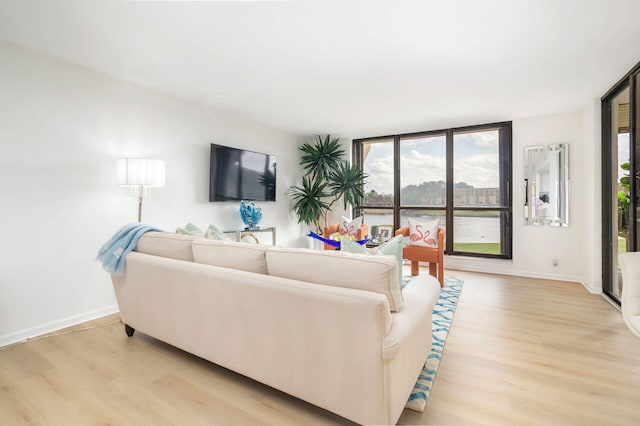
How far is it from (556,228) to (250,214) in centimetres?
435

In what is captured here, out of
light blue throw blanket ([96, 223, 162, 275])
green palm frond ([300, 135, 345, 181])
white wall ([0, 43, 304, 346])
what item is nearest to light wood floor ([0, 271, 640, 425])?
white wall ([0, 43, 304, 346])

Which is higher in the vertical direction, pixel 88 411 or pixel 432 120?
pixel 432 120

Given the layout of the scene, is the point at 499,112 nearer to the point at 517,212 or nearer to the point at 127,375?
the point at 517,212

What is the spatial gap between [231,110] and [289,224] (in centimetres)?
224

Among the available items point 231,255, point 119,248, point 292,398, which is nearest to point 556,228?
point 292,398

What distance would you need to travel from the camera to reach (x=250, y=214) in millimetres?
4555

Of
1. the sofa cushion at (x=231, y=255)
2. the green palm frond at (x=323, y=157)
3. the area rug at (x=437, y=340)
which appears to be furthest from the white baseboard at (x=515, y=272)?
the sofa cushion at (x=231, y=255)

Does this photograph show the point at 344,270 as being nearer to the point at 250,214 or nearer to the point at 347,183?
the point at 250,214

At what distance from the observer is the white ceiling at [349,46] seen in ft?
6.76

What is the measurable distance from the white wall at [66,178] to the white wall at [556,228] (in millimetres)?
4698

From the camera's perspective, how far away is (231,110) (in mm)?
4293

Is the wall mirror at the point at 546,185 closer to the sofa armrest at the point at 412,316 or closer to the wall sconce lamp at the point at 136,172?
the sofa armrest at the point at 412,316

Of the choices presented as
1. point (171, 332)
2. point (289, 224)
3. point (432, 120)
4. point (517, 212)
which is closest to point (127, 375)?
point (171, 332)

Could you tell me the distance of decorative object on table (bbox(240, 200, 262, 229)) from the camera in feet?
14.8
